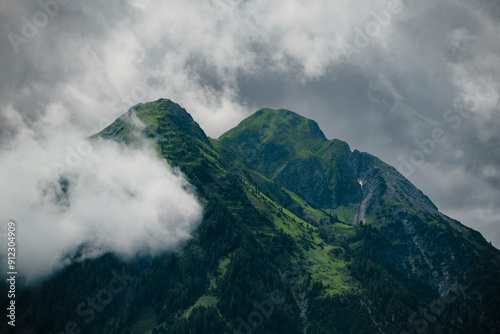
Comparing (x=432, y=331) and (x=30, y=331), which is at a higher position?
(x=432, y=331)

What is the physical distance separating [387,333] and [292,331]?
202 ft

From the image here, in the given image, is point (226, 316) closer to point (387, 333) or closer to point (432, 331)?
point (387, 333)

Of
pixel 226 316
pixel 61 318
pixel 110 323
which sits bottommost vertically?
pixel 61 318

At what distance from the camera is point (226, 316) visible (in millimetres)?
195250

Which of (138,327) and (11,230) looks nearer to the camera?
(11,230)

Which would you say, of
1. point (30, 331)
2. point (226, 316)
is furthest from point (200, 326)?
point (30, 331)

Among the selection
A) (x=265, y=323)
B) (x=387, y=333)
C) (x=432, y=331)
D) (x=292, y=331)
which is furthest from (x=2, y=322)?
(x=432, y=331)

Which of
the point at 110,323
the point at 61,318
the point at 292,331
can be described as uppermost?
the point at 292,331

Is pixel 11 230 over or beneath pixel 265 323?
beneath

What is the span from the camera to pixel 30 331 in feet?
615

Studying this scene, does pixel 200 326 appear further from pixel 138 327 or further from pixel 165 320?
pixel 138 327

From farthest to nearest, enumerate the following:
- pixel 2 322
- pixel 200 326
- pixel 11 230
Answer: pixel 2 322 < pixel 200 326 < pixel 11 230

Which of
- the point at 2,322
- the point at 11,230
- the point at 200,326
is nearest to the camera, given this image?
the point at 11,230

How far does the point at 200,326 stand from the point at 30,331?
107 metres
